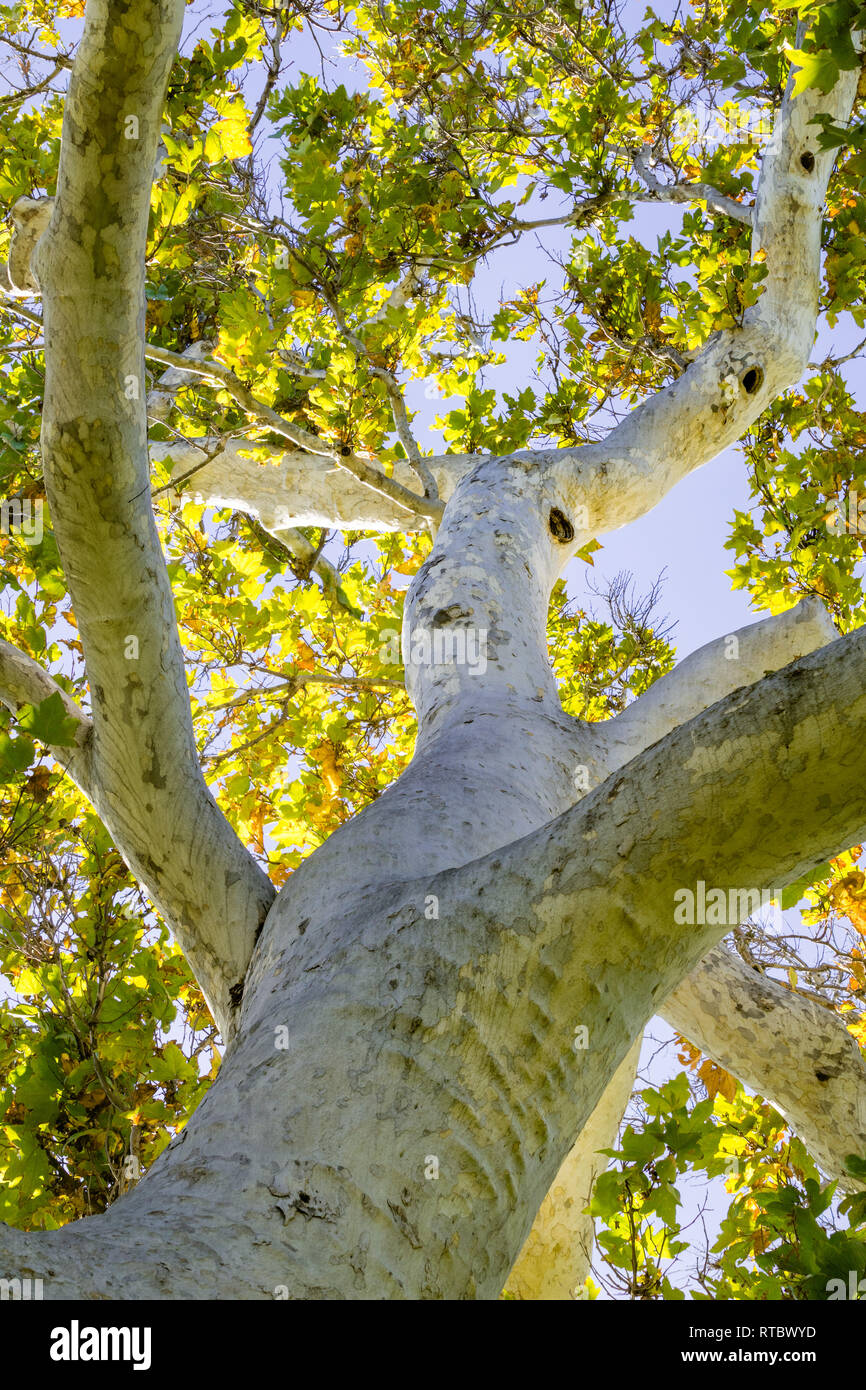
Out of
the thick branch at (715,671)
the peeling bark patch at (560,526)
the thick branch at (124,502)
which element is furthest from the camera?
the peeling bark patch at (560,526)

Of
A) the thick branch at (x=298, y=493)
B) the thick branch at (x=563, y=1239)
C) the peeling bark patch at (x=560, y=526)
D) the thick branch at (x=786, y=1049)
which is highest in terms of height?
the thick branch at (x=298, y=493)

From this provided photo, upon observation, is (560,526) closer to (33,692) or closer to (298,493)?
(298,493)

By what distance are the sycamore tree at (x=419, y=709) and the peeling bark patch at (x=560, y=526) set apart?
0.01m

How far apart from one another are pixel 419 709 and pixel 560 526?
1176 millimetres

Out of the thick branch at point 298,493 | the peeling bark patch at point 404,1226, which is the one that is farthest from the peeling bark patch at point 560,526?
the peeling bark patch at point 404,1226

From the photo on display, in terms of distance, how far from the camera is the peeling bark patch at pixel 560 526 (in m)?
3.17

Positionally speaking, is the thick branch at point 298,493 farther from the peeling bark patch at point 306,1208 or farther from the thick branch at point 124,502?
the peeling bark patch at point 306,1208

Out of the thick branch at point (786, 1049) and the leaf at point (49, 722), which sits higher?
the leaf at point (49, 722)

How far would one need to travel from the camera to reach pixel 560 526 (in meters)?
3.23

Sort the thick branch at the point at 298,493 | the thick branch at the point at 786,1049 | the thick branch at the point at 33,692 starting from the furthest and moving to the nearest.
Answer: the thick branch at the point at 298,493 → the thick branch at the point at 786,1049 → the thick branch at the point at 33,692

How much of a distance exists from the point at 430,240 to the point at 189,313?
156cm
